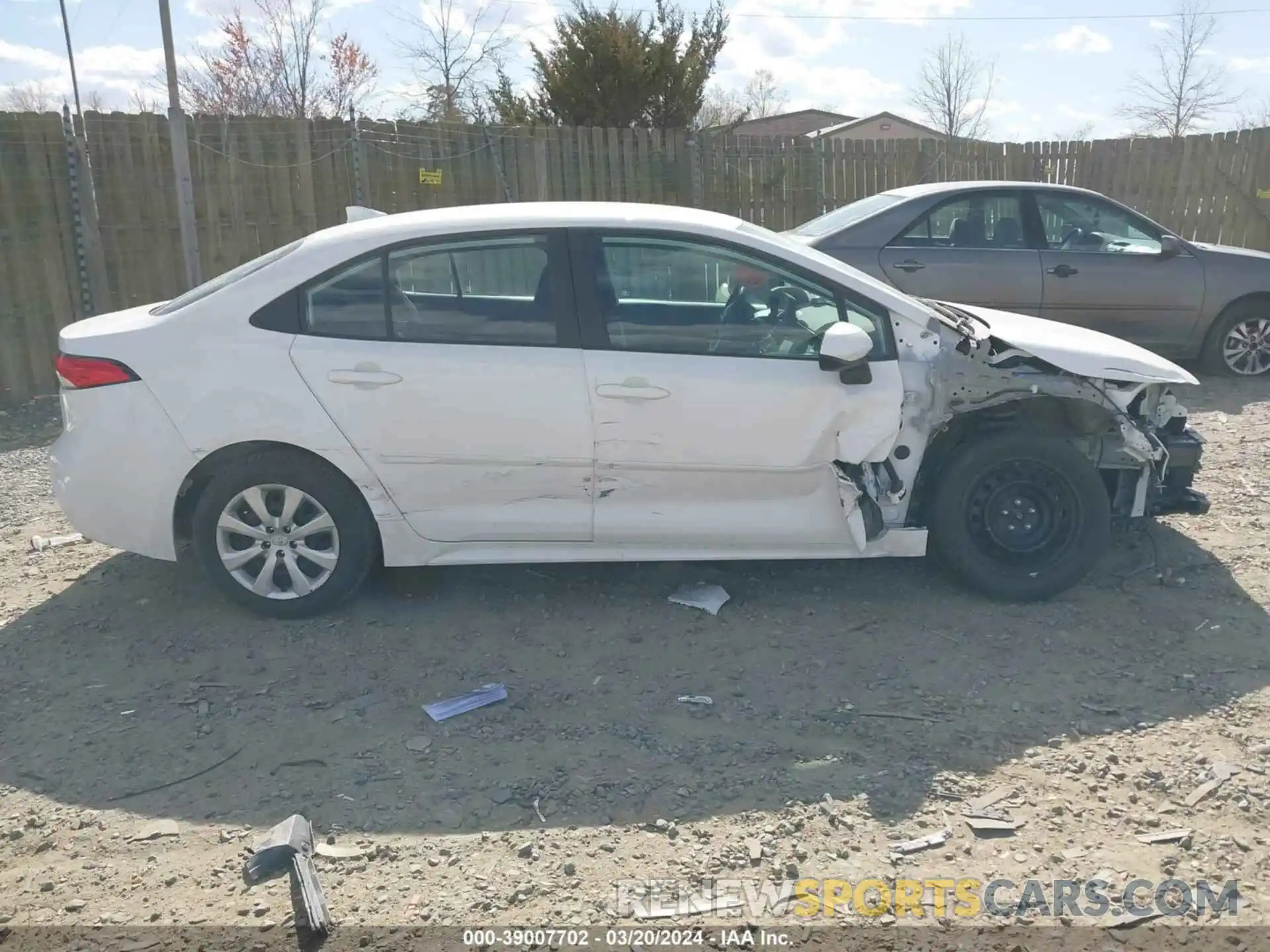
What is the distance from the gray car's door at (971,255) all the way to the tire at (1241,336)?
174 centimetres

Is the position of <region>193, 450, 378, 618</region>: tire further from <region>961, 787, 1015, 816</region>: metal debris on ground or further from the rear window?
<region>961, 787, 1015, 816</region>: metal debris on ground

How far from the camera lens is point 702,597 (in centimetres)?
485

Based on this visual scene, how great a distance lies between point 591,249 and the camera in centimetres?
454

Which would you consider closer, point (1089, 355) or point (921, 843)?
point (921, 843)

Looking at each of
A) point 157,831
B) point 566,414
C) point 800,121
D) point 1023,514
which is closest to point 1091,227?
point 1023,514

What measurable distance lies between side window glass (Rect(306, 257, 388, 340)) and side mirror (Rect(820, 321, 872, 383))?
1.81 meters

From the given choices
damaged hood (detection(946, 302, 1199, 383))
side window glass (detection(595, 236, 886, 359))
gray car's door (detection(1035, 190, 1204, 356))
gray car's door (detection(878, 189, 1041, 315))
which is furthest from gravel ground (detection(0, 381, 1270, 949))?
gray car's door (detection(1035, 190, 1204, 356))

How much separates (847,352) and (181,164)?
6.70m

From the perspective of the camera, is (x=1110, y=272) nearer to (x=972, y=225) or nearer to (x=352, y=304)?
(x=972, y=225)

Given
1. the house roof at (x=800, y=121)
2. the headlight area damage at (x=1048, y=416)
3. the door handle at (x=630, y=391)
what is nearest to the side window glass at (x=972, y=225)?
the headlight area damage at (x=1048, y=416)

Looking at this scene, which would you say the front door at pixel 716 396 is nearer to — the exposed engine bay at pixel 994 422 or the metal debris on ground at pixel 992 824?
the exposed engine bay at pixel 994 422

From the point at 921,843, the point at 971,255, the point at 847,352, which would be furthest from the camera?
the point at 971,255

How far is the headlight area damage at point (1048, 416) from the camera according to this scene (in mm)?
4602

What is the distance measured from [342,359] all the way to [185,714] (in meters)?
1.50
